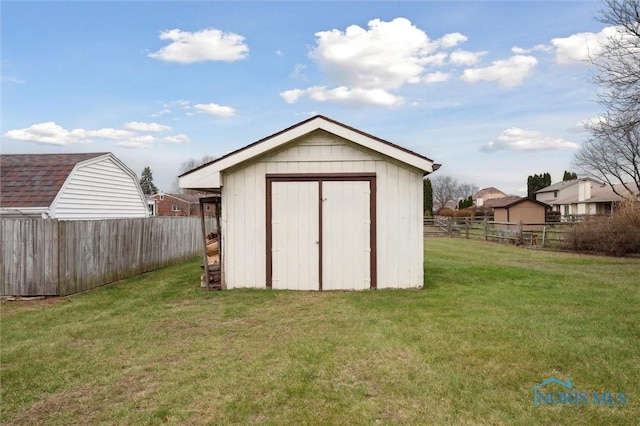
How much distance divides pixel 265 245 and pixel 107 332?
134 inches

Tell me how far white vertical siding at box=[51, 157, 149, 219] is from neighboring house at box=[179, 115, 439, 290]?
21.4 ft

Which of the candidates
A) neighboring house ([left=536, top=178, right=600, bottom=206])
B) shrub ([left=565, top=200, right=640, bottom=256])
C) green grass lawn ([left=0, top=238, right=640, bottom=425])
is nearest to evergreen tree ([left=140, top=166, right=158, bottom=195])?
neighboring house ([left=536, top=178, right=600, bottom=206])

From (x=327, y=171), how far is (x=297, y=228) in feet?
4.34

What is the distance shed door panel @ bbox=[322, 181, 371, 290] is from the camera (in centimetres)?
841

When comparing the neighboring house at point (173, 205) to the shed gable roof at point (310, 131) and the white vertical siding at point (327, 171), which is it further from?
the shed gable roof at point (310, 131)

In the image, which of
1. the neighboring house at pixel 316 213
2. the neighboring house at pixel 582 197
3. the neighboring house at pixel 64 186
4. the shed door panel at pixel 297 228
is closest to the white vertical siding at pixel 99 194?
the neighboring house at pixel 64 186

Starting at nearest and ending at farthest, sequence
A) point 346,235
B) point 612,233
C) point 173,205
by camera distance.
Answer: point 346,235 < point 612,233 < point 173,205

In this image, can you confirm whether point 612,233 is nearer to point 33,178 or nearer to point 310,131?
point 310,131

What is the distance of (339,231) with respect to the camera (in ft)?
27.7

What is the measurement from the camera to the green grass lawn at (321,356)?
3402 millimetres

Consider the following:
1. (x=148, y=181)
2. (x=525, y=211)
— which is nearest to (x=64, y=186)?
(x=525, y=211)

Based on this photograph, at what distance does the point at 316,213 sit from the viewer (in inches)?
334

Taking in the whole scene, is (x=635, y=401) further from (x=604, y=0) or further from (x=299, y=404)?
(x=604, y=0)

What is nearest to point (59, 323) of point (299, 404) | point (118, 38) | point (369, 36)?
point (299, 404)
